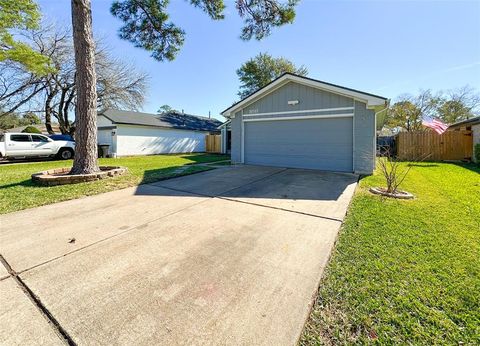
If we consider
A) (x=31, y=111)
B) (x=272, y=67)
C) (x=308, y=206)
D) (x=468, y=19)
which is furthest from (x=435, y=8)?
(x=31, y=111)

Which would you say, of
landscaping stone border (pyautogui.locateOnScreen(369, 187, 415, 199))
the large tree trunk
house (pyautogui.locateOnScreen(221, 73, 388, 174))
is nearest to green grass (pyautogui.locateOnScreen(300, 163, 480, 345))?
landscaping stone border (pyautogui.locateOnScreen(369, 187, 415, 199))

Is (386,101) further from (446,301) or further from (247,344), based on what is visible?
(247,344)

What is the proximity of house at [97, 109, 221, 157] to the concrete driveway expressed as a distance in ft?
43.3

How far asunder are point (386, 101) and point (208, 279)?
26.7ft

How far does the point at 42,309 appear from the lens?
188 cm

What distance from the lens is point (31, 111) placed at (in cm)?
2058

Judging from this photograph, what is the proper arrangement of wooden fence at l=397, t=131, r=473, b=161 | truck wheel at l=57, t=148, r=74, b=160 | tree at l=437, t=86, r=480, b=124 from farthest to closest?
tree at l=437, t=86, r=480, b=124 < truck wheel at l=57, t=148, r=74, b=160 < wooden fence at l=397, t=131, r=473, b=161

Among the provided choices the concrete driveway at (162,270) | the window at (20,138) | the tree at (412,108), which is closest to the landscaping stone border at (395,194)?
the concrete driveway at (162,270)

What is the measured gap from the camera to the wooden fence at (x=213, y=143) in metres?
21.9

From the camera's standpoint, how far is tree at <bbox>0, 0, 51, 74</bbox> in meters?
11.0

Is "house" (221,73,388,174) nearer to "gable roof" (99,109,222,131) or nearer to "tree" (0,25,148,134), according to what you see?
"gable roof" (99,109,222,131)

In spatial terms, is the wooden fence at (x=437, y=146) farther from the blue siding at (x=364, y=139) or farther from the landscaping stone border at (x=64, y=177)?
the landscaping stone border at (x=64, y=177)

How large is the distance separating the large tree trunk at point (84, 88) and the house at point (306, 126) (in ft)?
19.5

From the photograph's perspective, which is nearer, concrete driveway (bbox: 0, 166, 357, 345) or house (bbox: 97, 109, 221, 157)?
concrete driveway (bbox: 0, 166, 357, 345)
